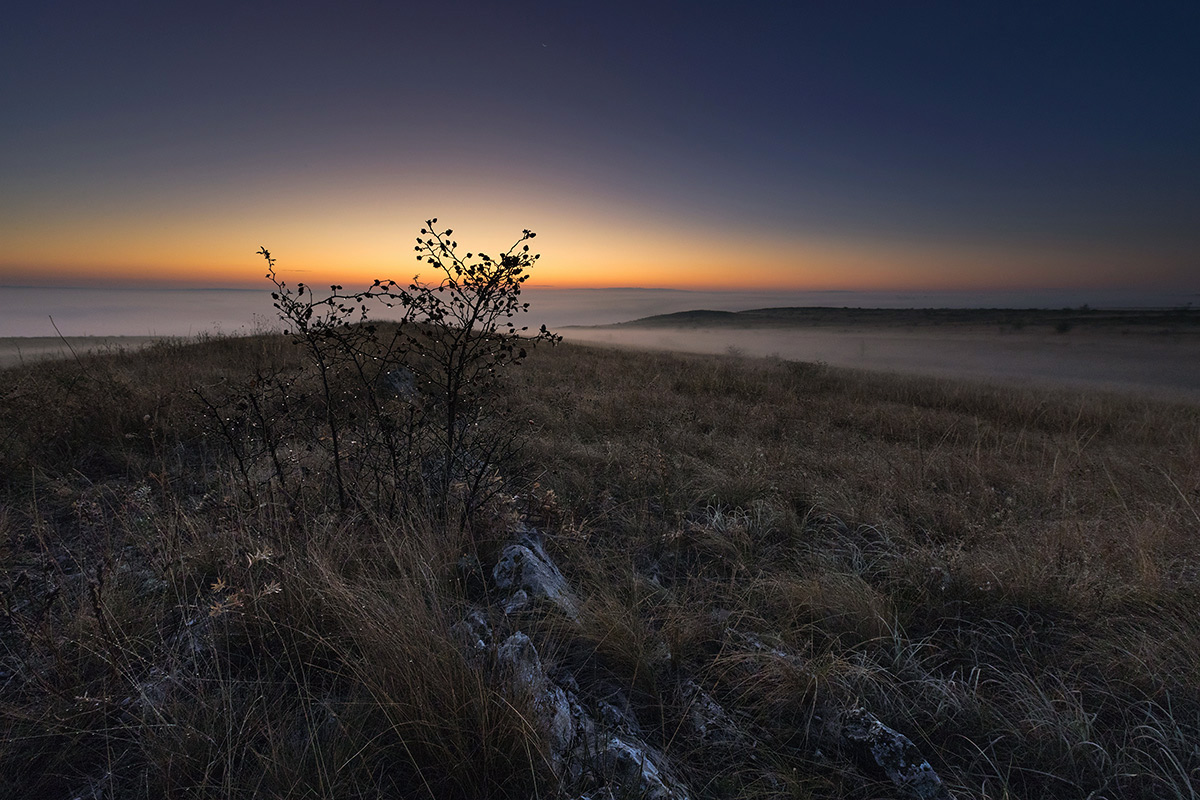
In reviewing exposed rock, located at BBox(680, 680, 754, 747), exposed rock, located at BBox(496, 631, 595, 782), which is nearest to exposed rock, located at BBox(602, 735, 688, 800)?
exposed rock, located at BBox(496, 631, 595, 782)

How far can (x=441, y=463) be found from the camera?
376cm

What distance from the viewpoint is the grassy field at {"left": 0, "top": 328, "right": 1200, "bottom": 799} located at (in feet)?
5.22

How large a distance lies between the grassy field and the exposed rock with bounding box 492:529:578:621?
0.15m

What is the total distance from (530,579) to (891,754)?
1.57 m

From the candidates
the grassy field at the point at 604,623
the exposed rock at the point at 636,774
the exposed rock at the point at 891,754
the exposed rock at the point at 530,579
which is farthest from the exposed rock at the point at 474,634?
the exposed rock at the point at 891,754

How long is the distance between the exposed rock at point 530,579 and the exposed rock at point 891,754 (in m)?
1.15

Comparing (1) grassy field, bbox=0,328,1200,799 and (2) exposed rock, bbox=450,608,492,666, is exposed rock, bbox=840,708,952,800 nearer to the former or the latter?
(1) grassy field, bbox=0,328,1200,799

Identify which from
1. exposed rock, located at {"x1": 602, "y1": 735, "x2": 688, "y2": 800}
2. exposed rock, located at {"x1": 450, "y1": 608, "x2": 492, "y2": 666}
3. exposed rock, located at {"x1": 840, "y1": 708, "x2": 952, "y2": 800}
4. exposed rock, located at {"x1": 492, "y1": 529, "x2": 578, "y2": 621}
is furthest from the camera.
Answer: exposed rock, located at {"x1": 492, "y1": 529, "x2": 578, "y2": 621}

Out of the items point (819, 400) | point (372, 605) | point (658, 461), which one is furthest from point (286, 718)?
point (819, 400)

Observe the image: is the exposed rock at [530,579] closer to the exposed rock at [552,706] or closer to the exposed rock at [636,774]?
the exposed rock at [552,706]

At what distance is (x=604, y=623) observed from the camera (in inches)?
87.5

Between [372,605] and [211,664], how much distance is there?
0.65m

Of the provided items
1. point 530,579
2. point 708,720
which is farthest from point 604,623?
point 708,720

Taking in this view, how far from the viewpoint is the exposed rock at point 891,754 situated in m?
1.64
